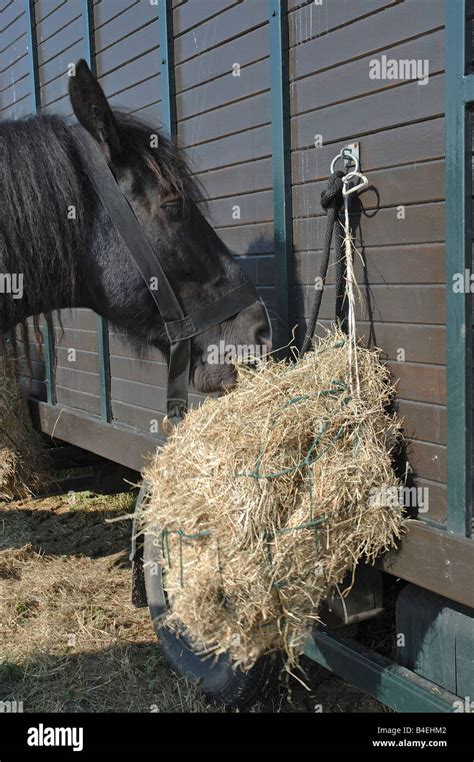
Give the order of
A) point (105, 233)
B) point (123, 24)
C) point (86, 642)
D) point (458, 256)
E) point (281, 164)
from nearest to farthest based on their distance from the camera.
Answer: point (458, 256), point (105, 233), point (281, 164), point (86, 642), point (123, 24)

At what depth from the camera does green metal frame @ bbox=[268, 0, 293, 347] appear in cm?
284

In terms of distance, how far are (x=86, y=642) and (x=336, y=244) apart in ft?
7.84

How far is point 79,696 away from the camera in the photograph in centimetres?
315

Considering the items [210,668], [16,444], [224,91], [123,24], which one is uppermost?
[123,24]

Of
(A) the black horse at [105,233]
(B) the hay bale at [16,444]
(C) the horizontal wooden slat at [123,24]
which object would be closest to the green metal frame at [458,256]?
(A) the black horse at [105,233]

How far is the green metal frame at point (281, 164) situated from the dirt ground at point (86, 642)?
1155 millimetres

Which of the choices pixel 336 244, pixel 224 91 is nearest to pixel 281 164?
pixel 336 244

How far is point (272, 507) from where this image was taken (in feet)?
7.17

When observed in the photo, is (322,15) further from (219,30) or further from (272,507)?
(272,507)

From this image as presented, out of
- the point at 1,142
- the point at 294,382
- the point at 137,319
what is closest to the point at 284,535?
the point at 294,382

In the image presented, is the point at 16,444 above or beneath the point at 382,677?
above

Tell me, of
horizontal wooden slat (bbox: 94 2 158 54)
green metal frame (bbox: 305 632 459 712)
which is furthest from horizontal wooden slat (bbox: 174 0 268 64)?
green metal frame (bbox: 305 632 459 712)

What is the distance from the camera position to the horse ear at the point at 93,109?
2.46 metres
